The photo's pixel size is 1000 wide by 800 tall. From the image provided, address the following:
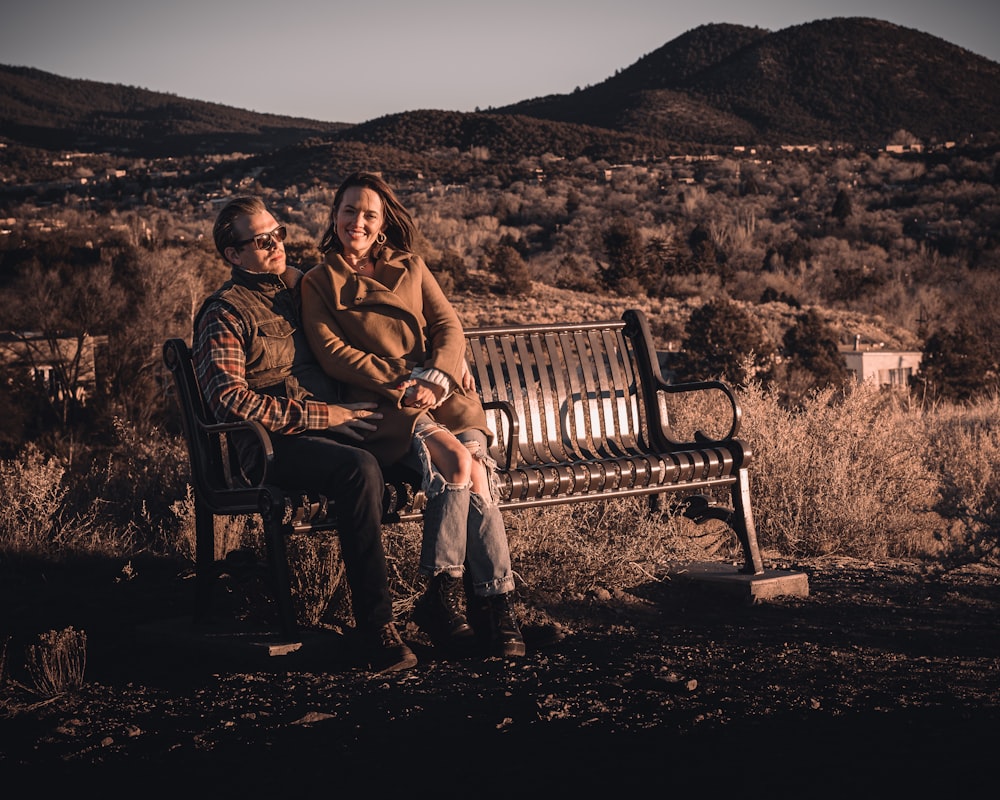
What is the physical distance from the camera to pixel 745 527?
5.02 meters

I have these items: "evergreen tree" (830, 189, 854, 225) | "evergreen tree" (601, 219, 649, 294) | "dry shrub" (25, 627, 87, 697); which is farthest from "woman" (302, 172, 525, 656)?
"evergreen tree" (830, 189, 854, 225)

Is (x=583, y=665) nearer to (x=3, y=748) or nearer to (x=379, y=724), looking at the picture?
(x=379, y=724)

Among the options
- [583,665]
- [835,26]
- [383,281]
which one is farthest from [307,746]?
[835,26]

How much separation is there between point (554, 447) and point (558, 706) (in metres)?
2.08

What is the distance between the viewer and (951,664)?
12.6ft

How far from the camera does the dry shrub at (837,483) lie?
604cm

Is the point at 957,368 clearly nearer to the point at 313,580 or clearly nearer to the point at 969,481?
the point at 969,481

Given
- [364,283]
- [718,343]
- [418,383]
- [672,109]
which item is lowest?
[718,343]

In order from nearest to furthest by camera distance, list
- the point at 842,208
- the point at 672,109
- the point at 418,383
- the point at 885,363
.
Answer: the point at 418,383 < the point at 885,363 < the point at 842,208 < the point at 672,109

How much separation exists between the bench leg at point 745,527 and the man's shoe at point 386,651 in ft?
5.83

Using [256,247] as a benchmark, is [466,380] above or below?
below

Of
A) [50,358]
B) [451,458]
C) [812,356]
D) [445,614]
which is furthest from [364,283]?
[812,356]

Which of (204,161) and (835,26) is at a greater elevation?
(835,26)

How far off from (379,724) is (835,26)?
89.0m
